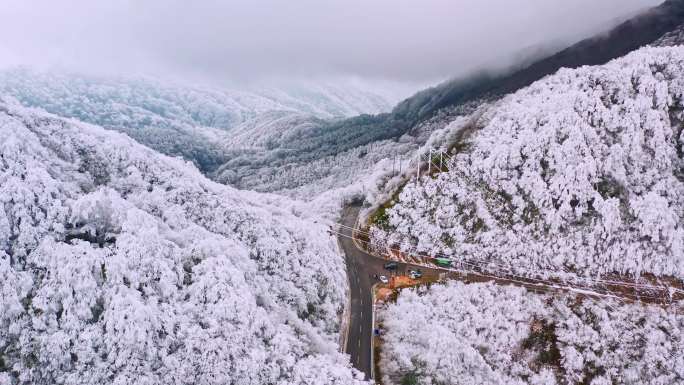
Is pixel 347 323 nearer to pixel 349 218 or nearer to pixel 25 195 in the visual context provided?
pixel 349 218

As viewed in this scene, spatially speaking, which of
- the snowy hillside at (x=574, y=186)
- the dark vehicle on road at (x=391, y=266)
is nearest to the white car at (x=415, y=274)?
the dark vehicle on road at (x=391, y=266)

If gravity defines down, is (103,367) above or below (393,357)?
above

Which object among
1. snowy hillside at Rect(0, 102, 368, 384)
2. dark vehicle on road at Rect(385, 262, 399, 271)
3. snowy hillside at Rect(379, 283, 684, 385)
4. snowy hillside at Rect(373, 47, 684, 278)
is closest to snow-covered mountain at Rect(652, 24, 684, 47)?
snowy hillside at Rect(373, 47, 684, 278)

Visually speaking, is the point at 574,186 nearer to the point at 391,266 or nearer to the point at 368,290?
the point at 391,266

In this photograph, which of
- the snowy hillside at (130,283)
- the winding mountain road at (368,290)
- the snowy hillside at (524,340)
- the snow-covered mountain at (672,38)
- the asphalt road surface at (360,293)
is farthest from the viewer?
the snow-covered mountain at (672,38)

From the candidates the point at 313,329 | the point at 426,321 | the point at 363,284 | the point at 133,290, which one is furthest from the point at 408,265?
the point at 133,290

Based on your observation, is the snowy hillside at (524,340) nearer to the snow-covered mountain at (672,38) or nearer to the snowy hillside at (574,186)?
the snowy hillside at (574,186)

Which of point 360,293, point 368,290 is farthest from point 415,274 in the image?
point 360,293
